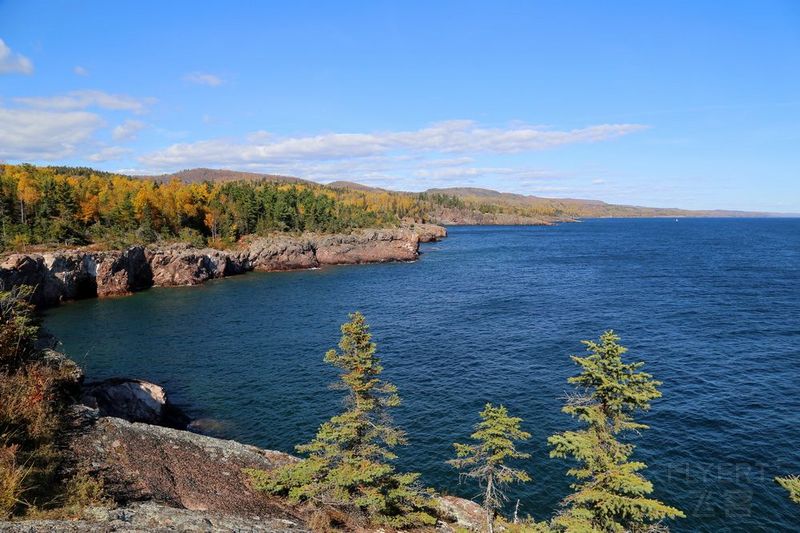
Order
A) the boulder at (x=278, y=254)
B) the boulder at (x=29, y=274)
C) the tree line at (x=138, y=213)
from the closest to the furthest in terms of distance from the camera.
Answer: the boulder at (x=29, y=274)
the tree line at (x=138, y=213)
the boulder at (x=278, y=254)

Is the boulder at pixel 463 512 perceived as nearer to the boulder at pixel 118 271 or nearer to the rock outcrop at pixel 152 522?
the rock outcrop at pixel 152 522

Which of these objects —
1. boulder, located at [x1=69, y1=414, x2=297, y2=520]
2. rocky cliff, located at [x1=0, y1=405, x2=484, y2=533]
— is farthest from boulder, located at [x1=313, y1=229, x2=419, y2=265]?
rocky cliff, located at [x1=0, y1=405, x2=484, y2=533]

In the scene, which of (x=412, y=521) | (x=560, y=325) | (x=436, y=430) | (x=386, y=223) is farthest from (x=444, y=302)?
(x=386, y=223)

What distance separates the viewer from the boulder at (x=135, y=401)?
3309 centimetres

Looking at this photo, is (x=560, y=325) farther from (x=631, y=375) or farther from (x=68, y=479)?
(x=68, y=479)

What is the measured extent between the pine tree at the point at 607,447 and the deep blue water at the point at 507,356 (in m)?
12.9

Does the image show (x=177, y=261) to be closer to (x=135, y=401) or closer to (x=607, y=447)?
(x=135, y=401)

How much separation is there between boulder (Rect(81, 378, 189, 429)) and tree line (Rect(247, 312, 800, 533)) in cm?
1694

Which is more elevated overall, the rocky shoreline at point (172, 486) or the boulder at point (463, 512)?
the rocky shoreline at point (172, 486)

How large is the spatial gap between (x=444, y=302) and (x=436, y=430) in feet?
144

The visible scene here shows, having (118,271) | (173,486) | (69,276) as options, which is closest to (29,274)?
(69,276)

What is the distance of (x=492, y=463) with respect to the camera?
62.0ft

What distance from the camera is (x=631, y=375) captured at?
15453 mm

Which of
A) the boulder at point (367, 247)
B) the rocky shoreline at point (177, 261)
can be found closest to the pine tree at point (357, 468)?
the rocky shoreline at point (177, 261)
